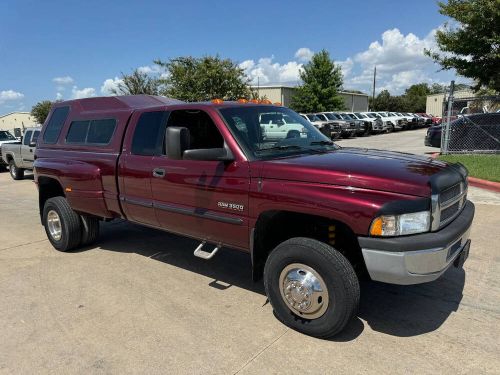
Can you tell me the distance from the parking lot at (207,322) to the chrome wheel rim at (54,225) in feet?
1.31

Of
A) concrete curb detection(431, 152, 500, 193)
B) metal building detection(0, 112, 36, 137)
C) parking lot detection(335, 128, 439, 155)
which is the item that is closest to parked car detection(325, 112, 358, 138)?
parking lot detection(335, 128, 439, 155)

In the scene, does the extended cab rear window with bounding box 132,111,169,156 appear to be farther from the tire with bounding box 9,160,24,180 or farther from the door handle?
the tire with bounding box 9,160,24,180

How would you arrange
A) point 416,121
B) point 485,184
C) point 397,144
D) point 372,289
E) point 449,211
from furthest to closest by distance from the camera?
1. point 416,121
2. point 397,144
3. point 485,184
4. point 372,289
5. point 449,211

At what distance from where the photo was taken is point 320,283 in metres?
3.34

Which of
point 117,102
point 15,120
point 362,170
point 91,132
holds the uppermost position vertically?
point 117,102

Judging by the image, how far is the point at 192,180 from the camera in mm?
4105

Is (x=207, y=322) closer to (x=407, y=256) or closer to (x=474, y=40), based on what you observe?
(x=407, y=256)

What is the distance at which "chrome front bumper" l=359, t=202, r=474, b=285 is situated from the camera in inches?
118

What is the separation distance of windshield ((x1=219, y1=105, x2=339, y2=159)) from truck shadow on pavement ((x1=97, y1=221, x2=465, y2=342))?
4.85ft

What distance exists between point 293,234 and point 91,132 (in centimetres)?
306

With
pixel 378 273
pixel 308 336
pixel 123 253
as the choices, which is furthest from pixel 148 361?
pixel 123 253

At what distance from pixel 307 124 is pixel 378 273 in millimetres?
2169

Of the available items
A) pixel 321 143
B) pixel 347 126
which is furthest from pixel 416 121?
pixel 321 143

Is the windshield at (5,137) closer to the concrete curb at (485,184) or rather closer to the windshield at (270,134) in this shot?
the windshield at (270,134)
